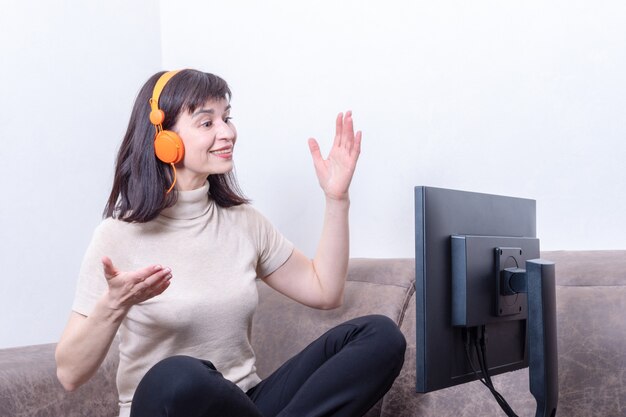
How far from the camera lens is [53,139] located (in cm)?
248

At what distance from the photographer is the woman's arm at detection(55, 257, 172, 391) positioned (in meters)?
1.38

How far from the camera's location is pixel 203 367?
1.38m

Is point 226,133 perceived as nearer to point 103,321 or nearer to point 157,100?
point 157,100

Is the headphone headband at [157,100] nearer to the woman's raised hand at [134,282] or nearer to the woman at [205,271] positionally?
the woman at [205,271]

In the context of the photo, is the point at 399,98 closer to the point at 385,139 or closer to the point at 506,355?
the point at 385,139

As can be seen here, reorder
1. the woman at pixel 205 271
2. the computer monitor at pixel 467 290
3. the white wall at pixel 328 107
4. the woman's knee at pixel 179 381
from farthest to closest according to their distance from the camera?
the white wall at pixel 328 107 → the woman at pixel 205 271 → the woman's knee at pixel 179 381 → the computer monitor at pixel 467 290

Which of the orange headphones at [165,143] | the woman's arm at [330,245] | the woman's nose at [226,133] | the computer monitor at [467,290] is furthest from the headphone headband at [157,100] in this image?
the computer monitor at [467,290]

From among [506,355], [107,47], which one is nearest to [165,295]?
[506,355]

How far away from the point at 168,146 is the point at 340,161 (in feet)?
1.32

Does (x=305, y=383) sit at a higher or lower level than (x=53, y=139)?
lower

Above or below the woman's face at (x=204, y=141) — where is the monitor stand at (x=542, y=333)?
below

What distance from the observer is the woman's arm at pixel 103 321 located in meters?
1.38

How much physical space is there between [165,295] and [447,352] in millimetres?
781

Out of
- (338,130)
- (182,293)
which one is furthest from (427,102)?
(182,293)
